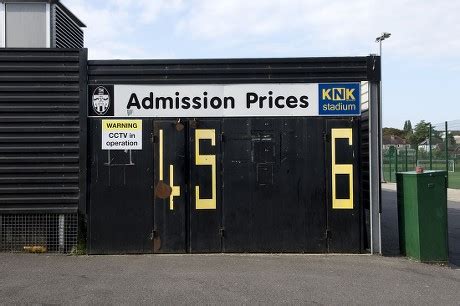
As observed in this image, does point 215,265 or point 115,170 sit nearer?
point 215,265

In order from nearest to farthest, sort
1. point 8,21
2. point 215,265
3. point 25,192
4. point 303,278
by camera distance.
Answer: point 303,278, point 215,265, point 25,192, point 8,21

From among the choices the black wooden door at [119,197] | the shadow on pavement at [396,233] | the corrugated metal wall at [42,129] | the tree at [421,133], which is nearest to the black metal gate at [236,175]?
the black wooden door at [119,197]

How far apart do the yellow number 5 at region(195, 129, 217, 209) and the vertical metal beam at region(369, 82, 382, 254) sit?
8.74 ft

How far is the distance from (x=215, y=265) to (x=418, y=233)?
125 inches

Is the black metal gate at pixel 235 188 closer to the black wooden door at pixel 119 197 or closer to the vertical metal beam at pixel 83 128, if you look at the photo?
the black wooden door at pixel 119 197

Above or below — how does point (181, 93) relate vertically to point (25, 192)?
above

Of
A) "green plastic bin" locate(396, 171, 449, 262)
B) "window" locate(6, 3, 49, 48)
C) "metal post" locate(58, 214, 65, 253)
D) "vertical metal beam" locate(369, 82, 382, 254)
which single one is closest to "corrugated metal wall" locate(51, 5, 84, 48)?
"window" locate(6, 3, 49, 48)

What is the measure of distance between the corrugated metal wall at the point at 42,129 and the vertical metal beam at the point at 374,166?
15.8 feet

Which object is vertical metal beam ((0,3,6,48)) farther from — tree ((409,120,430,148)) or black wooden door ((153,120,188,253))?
tree ((409,120,430,148))

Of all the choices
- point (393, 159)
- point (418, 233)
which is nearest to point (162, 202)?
point (418, 233)

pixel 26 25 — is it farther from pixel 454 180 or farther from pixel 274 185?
pixel 454 180

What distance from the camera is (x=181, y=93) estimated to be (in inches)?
351

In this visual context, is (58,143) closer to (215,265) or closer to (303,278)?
(215,265)

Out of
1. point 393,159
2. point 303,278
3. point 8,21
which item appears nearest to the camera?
point 303,278
